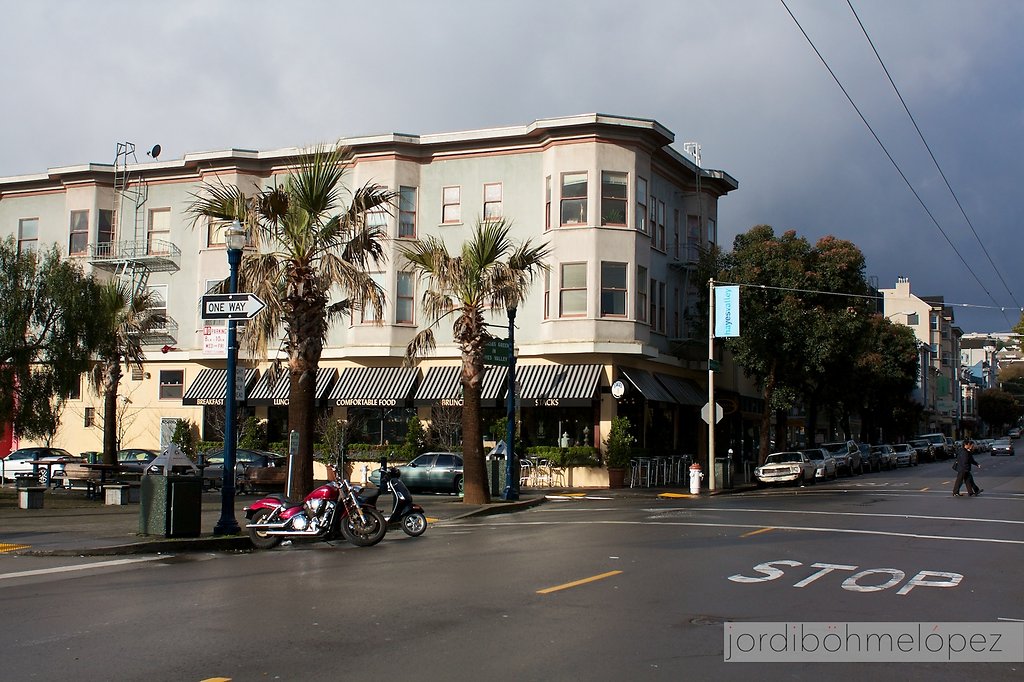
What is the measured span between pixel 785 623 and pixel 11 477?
35.0 meters

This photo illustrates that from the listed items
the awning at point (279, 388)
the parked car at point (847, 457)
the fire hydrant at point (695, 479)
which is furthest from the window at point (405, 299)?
the parked car at point (847, 457)

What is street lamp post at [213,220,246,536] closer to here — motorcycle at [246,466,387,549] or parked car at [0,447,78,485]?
motorcycle at [246,466,387,549]

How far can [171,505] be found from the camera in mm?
16203

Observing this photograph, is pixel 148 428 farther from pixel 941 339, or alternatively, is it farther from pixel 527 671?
pixel 941 339

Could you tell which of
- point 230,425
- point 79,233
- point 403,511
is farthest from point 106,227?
point 403,511

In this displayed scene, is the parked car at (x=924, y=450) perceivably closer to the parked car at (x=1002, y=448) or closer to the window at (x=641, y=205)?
the parked car at (x=1002, y=448)

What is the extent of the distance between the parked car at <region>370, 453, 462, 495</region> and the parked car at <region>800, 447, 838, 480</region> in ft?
54.2

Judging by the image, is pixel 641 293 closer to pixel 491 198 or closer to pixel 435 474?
pixel 491 198

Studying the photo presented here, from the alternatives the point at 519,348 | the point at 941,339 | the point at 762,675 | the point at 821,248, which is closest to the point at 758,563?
the point at 762,675

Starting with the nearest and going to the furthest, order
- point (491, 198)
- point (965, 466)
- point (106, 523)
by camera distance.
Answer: point (106, 523)
point (965, 466)
point (491, 198)

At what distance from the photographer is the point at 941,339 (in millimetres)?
120000

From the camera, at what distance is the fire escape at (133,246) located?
42750mm

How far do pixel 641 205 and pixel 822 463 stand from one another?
1395cm

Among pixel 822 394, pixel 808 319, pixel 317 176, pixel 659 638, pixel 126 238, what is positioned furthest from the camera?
Answer: pixel 822 394
